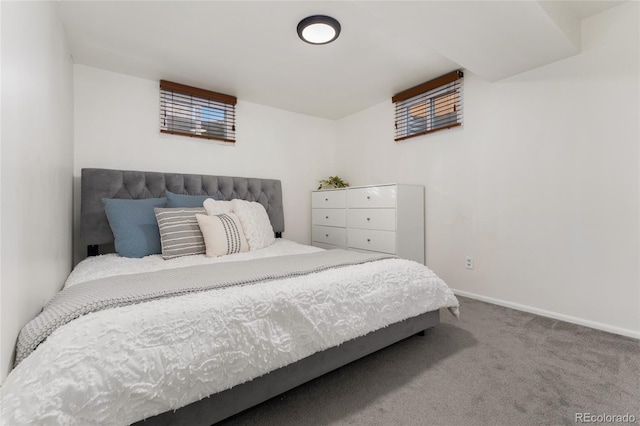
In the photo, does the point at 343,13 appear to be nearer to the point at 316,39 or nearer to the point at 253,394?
the point at 316,39

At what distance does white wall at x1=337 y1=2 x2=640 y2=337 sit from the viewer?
1.88 m

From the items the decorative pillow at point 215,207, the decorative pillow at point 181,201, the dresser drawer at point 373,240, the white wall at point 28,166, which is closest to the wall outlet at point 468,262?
the dresser drawer at point 373,240

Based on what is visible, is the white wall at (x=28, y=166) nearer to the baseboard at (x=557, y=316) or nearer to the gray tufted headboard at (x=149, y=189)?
the gray tufted headboard at (x=149, y=189)

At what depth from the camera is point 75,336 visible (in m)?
0.82

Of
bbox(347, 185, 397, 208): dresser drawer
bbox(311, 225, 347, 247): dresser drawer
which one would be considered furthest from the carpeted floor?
bbox(311, 225, 347, 247): dresser drawer

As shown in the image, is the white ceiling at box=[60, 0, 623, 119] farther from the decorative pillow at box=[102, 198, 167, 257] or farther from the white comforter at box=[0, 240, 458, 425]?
the white comforter at box=[0, 240, 458, 425]

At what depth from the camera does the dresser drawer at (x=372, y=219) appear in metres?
2.82

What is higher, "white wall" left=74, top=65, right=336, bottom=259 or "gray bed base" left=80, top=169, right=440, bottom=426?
"white wall" left=74, top=65, right=336, bottom=259

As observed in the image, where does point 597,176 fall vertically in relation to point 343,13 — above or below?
below

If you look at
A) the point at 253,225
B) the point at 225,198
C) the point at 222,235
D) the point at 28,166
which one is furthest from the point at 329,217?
the point at 28,166

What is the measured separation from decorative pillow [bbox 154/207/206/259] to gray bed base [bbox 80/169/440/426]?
0.58m

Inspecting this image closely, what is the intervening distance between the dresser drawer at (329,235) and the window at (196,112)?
1.54 meters

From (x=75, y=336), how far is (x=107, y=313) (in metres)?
0.11

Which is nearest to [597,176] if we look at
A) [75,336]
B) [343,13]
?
[343,13]
